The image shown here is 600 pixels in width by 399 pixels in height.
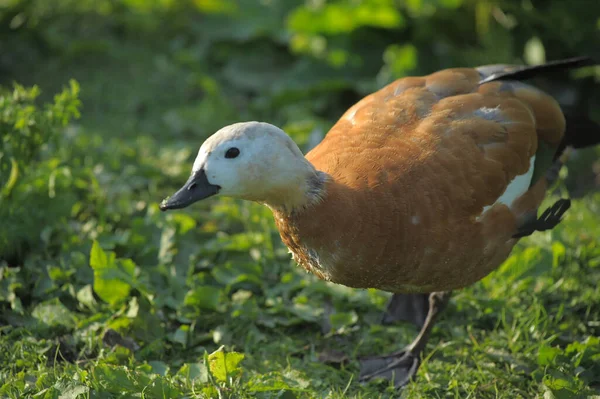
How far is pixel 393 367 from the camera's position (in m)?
3.83

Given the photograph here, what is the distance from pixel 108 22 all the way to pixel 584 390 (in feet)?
18.2

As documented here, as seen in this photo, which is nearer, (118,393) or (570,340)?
(118,393)

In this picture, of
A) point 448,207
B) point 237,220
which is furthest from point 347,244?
point 237,220

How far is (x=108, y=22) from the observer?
7277 mm

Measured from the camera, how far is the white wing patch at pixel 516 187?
12.1 feet

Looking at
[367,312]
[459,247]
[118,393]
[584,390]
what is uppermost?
[459,247]

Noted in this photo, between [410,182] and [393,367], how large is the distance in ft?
3.47

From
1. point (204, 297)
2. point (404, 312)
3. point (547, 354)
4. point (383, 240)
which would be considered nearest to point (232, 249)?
point (204, 297)

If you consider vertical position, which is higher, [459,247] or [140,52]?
[459,247]

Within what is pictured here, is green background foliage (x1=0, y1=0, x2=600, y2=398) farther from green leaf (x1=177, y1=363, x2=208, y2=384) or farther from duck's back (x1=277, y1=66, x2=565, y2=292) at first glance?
duck's back (x1=277, y1=66, x2=565, y2=292)

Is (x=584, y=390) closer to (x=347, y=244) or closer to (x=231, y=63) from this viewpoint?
(x=347, y=244)

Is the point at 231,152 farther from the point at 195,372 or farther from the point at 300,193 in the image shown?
the point at 195,372

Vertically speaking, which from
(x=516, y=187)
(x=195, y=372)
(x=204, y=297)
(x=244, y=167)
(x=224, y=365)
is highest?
(x=244, y=167)

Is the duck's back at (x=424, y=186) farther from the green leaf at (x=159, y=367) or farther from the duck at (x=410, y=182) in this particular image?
the green leaf at (x=159, y=367)
